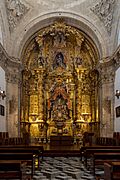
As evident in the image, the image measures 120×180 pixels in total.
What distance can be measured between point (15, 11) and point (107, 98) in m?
9.63

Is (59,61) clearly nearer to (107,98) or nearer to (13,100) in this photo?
(107,98)

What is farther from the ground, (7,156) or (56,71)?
(56,71)

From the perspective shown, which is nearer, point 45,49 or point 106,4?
point 106,4

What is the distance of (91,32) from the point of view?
2680cm

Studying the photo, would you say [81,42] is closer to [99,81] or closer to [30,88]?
[99,81]

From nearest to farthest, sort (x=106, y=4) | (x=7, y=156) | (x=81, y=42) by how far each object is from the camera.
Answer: (x=7, y=156)
(x=106, y=4)
(x=81, y=42)

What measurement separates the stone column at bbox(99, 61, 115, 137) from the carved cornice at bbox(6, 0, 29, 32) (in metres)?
7.37

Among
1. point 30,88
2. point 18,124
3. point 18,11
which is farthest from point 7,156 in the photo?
point 30,88

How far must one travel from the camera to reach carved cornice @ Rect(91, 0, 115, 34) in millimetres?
25078

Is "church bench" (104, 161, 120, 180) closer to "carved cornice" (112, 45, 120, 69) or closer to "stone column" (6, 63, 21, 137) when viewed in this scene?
"carved cornice" (112, 45, 120, 69)

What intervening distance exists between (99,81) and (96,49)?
263 cm

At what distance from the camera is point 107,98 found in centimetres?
2573

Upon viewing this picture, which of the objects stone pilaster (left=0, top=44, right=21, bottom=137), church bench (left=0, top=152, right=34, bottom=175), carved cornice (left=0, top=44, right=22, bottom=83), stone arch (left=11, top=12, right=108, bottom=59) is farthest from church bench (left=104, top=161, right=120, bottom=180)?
stone arch (left=11, top=12, right=108, bottom=59)

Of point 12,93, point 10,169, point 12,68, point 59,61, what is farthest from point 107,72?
point 10,169
